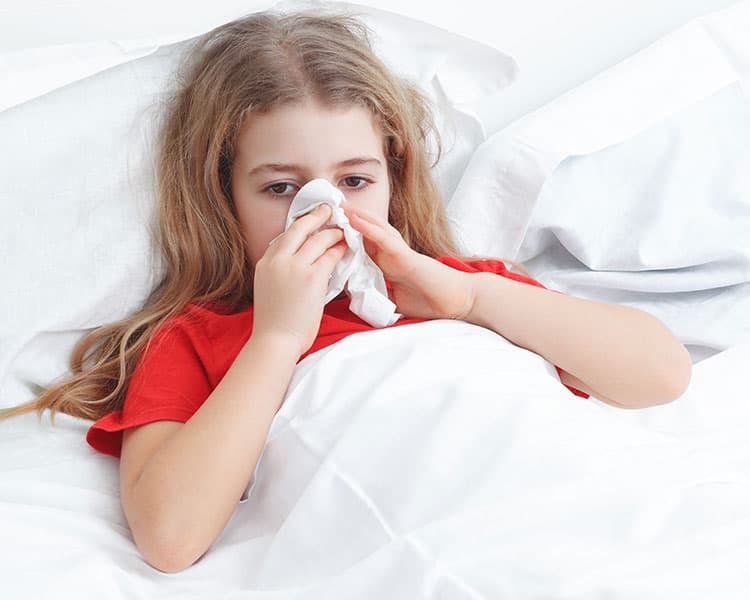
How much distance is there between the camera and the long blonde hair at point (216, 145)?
1.18 m

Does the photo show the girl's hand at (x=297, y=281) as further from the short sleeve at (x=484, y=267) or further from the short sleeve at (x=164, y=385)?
the short sleeve at (x=484, y=267)

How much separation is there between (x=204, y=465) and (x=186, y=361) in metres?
0.22

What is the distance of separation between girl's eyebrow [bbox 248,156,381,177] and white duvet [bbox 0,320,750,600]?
0.71 feet

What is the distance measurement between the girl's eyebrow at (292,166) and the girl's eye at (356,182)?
0.02 m

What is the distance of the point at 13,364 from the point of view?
1167 millimetres

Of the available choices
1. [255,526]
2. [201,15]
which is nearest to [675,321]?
[255,526]

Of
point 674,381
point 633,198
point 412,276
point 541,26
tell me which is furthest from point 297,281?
point 541,26

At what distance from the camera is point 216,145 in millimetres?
1202

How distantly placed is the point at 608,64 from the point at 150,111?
2.68 ft

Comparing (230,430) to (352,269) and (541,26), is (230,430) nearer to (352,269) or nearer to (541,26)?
(352,269)

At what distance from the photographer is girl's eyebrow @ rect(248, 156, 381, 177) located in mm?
1141

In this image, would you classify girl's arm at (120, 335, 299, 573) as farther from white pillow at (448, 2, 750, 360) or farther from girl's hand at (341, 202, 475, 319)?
white pillow at (448, 2, 750, 360)

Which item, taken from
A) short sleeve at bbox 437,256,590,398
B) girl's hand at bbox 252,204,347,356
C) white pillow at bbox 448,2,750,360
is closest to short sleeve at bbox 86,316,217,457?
girl's hand at bbox 252,204,347,356

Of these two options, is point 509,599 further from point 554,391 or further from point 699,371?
point 699,371
